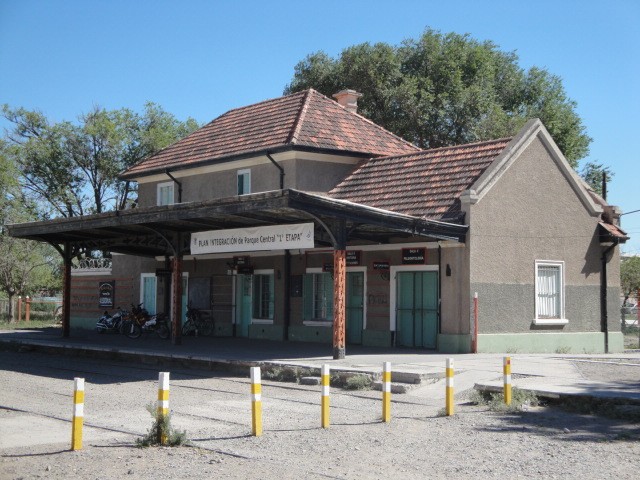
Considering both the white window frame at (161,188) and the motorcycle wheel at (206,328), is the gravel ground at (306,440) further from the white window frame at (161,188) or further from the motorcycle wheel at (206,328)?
the white window frame at (161,188)

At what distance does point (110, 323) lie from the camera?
31.3 meters

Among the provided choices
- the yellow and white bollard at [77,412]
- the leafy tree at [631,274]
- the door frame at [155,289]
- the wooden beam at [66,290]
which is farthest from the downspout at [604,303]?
the leafy tree at [631,274]

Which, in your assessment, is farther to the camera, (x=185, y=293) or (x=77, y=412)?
(x=185, y=293)

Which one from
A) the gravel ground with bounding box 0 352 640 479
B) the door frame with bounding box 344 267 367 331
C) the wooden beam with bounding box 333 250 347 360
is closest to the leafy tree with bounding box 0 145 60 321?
the door frame with bounding box 344 267 367 331

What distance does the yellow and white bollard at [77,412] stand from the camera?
30.3 feet

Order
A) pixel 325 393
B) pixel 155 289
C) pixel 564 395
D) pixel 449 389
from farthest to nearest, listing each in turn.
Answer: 1. pixel 155 289
2. pixel 564 395
3. pixel 449 389
4. pixel 325 393

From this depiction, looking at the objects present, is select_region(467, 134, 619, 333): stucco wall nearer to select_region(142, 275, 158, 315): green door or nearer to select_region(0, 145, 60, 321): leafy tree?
select_region(142, 275, 158, 315): green door

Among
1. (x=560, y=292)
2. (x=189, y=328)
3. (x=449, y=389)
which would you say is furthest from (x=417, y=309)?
(x=449, y=389)

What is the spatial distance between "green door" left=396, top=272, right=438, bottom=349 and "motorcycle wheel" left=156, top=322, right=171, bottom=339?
9312 mm

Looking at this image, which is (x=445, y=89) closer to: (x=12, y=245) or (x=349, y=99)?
(x=349, y=99)

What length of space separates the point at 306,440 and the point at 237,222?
11713 mm

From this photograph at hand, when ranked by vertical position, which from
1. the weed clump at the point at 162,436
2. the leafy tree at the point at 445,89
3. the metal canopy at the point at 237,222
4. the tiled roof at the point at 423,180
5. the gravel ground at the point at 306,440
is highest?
the leafy tree at the point at 445,89

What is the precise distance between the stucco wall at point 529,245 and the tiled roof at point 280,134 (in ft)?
19.2

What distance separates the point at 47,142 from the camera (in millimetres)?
47156
